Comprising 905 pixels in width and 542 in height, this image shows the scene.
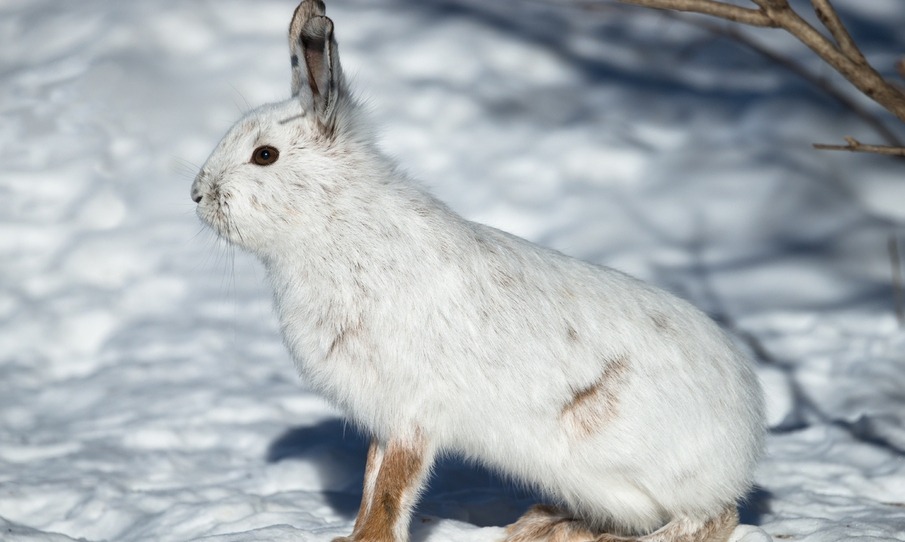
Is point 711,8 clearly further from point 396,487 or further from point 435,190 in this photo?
point 435,190

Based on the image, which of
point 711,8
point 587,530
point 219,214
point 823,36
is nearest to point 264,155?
point 219,214

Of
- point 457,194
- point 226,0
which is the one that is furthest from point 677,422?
point 226,0

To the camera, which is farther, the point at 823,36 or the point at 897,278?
the point at 897,278

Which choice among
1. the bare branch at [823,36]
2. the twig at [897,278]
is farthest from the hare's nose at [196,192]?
the twig at [897,278]

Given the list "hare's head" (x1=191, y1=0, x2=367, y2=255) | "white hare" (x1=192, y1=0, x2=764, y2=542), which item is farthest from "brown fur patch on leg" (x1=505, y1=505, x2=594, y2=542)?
"hare's head" (x1=191, y1=0, x2=367, y2=255)

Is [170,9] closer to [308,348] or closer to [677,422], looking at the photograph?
[308,348]

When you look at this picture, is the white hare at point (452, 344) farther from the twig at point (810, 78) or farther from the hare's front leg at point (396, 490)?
the twig at point (810, 78)
